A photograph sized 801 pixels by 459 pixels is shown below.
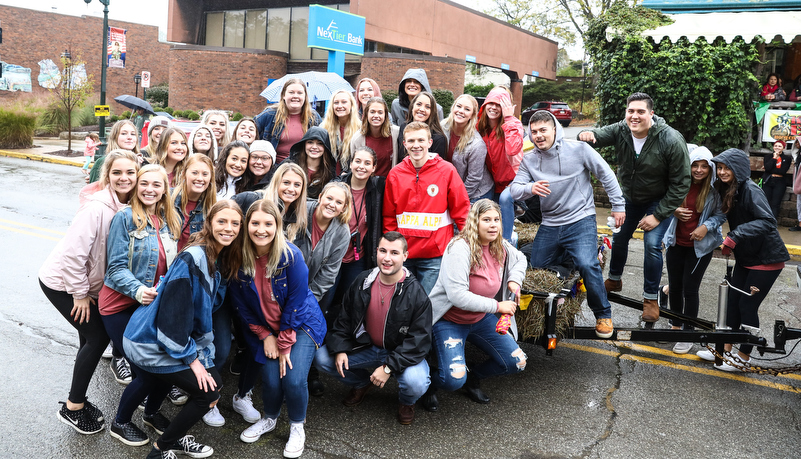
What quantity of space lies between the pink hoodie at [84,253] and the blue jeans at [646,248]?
14.2 ft

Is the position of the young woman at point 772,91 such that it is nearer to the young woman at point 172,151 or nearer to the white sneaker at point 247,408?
Result: the young woman at point 172,151

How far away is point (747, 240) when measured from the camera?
17.3 feet

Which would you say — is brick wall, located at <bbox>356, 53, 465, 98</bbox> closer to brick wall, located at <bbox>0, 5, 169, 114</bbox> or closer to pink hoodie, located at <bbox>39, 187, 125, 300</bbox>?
brick wall, located at <bbox>0, 5, 169, 114</bbox>

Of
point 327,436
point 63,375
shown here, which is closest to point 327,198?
point 327,436

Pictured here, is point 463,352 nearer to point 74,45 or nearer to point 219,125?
point 219,125

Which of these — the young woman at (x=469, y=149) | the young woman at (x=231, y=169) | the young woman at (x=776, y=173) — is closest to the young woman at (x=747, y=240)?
the young woman at (x=469, y=149)

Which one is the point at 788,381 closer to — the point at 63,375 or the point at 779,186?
the point at 63,375

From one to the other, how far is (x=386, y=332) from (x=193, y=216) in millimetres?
1613

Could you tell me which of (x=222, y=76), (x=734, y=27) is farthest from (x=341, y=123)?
(x=222, y=76)

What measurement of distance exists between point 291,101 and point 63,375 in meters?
3.02

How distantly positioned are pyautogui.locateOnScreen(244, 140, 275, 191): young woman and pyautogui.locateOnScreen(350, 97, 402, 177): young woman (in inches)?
29.9

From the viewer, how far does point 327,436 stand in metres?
4.13

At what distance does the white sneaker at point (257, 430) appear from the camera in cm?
404

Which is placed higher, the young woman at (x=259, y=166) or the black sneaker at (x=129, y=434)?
the young woman at (x=259, y=166)
